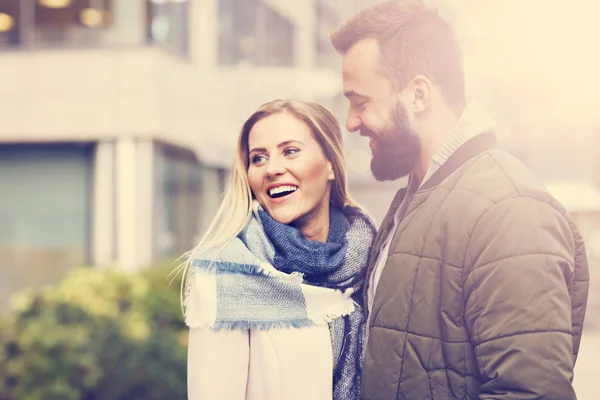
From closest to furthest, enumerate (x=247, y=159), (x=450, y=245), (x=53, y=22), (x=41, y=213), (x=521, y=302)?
(x=521, y=302) → (x=450, y=245) → (x=247, y=159) → (x=41, y=213) → (x=53, y=22)

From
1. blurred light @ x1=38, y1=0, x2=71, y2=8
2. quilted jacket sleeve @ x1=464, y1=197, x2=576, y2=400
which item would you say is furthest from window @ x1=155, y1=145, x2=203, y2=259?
quilted jacket sleeve @ x1=464, y1=197, x2=576, y2=400

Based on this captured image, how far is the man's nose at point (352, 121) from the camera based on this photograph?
300 centimetres

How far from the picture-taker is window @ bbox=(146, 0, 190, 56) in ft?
51.7

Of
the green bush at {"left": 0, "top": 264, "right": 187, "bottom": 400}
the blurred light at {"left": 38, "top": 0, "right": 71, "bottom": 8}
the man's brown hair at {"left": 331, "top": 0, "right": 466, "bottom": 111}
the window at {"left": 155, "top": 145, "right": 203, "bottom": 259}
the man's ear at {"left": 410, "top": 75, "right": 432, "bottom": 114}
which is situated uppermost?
the blurred light at {"left": 38, "top": 0, "right": 71, "bottom": 8}

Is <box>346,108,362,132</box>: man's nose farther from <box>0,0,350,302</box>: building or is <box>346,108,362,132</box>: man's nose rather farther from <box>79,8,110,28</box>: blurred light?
<box>79,8,110,28</box>: blurred light

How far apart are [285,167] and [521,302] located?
1043 mm

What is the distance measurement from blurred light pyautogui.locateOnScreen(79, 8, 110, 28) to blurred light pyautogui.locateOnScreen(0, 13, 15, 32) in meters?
1.22

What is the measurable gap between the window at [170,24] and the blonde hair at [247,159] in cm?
1260

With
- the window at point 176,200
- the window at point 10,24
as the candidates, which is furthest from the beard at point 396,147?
the window at point 10,24

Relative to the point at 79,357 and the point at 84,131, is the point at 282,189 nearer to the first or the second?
the point at 79,357

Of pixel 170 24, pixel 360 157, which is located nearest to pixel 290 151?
pixel 360 157

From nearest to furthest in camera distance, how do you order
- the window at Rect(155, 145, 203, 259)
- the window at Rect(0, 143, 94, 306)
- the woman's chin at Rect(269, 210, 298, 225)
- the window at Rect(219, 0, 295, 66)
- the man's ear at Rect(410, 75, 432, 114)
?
the man's ear at Rect(410, 75, 432, 114) → the woman's chin at Rect(269, 210, 298, 225) → the window at Rect(0, 143, 94, 306) → the window at Rect(155, 145, 203, 259) → the window at Rect(219, 0, 295, 66)

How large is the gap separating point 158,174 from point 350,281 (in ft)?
42.4

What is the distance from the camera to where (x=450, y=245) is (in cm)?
258
